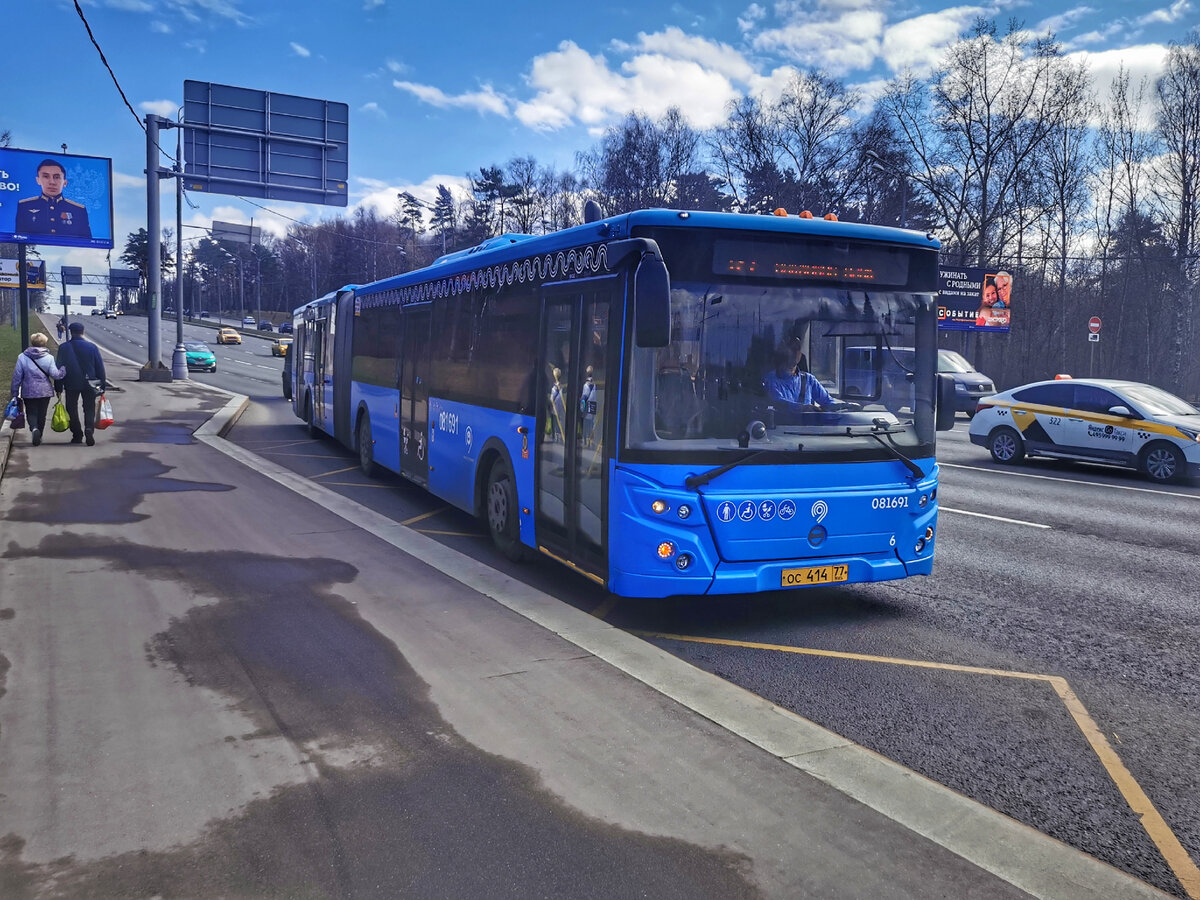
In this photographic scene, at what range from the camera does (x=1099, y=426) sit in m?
16.0

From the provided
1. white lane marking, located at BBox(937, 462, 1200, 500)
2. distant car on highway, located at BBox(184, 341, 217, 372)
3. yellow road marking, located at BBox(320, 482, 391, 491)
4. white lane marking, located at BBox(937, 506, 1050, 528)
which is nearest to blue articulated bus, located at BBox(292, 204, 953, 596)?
white lane marking, located at BBox(937, 506, 1050, 528)

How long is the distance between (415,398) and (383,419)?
1798mm

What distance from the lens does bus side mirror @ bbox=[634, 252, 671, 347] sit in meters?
6.04

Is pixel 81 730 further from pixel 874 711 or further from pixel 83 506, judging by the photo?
pixel 83 506

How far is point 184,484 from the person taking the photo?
12.9 metres

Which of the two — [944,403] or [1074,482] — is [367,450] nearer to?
[944,403]

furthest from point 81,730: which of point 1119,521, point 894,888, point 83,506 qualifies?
point 1119,521

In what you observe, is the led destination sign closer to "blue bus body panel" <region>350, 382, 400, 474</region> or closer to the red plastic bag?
"blue bus body panel" <region>350, 382, 400, 474</region>

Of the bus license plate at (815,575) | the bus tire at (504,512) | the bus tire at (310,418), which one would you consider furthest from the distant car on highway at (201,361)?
the bus license plate at (815,575)

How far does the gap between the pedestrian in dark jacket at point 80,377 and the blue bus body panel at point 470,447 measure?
756cm

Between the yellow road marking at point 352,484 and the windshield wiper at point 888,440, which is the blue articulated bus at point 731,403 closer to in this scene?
the windshield wiper at point 888,440

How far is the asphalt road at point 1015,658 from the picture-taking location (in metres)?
4.54

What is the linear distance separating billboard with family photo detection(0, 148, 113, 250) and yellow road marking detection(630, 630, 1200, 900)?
31879 mm

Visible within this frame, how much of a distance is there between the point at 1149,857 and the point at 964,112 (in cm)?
5013
